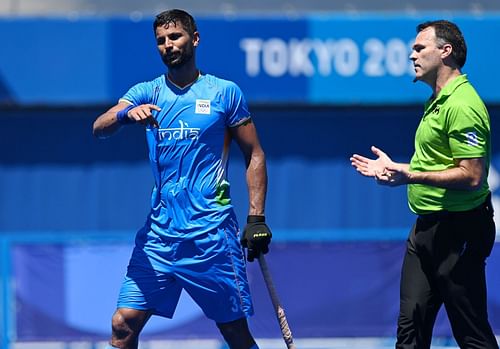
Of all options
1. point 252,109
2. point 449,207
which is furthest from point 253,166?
point 252,109

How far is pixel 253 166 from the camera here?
587cm

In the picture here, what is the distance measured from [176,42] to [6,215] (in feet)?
26.0

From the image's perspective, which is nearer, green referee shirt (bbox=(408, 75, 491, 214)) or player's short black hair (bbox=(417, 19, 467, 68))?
green referee shirt (bbox=(408, 75, 491, 214))

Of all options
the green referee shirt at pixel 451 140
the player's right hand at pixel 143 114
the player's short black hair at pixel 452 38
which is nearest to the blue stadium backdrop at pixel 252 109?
the player's right hand at pixel 143 114

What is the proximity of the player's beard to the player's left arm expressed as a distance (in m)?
0.43

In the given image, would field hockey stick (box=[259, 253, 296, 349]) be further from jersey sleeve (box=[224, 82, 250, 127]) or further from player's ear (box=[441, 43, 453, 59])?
player's ear (box=[441, 43, 453, 59])

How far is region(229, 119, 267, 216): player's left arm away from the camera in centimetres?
586

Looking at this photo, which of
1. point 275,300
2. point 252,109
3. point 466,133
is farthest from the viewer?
point 252,109

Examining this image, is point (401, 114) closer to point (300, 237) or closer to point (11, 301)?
point (300, 237)

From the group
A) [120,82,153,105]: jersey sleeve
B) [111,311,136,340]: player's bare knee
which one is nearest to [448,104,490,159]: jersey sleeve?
[120,82,153,105]: jersey sleeve

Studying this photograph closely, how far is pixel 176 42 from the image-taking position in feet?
18.7

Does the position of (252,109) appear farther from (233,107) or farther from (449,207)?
(449,207)

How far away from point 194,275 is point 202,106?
0.85m

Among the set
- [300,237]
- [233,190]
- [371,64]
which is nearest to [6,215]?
[233,190]
